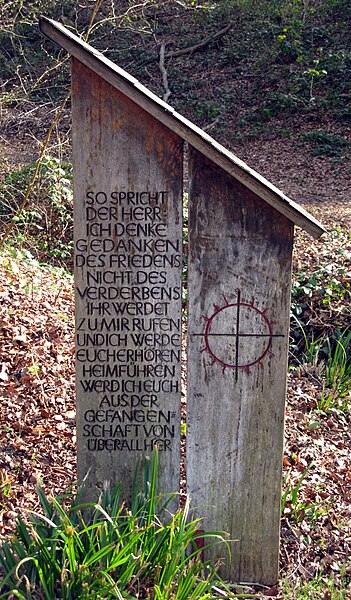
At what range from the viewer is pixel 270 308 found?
2.92 meters

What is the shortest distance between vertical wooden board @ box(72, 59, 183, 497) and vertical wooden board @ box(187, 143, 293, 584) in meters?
0.09

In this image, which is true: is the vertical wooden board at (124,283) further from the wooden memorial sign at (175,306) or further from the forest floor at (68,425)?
the forest floor at (68,425)

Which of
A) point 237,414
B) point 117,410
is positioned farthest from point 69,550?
point 237,414

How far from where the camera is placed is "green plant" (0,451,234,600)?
Result: 2.47m

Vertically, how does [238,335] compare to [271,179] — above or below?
below

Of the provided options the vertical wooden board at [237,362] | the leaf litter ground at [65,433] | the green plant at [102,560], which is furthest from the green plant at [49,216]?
the green plant at [102,560]

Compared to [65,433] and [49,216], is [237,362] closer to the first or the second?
[65,433]

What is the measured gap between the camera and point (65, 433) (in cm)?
426

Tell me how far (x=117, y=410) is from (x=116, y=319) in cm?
43

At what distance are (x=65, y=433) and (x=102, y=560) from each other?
67.1 inches

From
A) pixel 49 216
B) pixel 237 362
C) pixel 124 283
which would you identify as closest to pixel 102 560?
pixel 237 362

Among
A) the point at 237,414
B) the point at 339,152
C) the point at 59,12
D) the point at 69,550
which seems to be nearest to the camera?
the point at 69,550

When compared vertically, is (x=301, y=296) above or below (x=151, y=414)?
above

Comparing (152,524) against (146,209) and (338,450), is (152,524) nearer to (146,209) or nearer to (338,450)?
(146,209)
